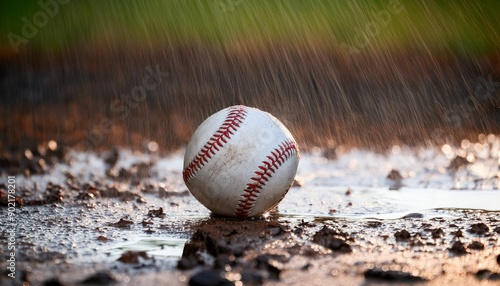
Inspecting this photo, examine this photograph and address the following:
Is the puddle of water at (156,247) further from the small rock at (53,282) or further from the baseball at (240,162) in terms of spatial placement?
the small rock at (53,282)

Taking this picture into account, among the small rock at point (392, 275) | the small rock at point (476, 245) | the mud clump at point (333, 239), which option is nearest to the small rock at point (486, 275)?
the small rock at point (392, 275)

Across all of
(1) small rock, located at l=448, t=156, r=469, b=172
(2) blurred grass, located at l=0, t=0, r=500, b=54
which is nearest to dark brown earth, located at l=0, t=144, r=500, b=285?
(1) small rock, located at l=448, t=156, r=469, b=172

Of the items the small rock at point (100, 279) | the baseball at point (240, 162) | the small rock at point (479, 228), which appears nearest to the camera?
the small rock at point (100, 279)

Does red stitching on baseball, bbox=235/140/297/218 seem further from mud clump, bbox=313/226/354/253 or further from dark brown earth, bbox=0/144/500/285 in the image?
mud clump, bbox=313/226/354/253

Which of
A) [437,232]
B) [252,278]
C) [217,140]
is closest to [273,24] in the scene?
[217,140]

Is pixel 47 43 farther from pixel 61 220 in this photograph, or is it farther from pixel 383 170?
pixel 61 220
